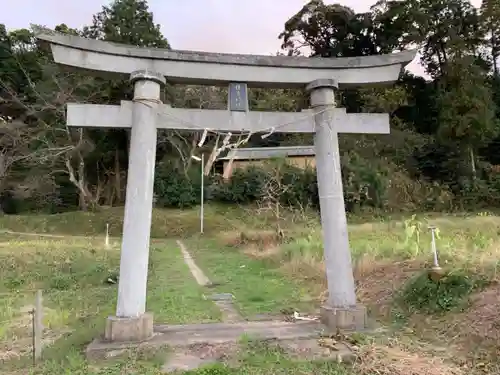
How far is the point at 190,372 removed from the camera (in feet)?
13.2

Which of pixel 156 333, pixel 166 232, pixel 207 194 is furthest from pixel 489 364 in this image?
pixel 207 194

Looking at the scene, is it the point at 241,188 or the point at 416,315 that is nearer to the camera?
the point at 416,315

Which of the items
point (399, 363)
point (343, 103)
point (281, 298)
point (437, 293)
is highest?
point (343, 103)

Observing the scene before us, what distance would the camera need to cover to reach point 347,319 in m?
5.41

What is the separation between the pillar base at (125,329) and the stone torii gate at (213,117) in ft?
0.04

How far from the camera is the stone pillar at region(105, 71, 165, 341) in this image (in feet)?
16.3

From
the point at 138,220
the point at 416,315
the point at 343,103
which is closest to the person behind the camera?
the point at 138,220

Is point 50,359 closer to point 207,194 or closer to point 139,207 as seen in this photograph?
point 139,207

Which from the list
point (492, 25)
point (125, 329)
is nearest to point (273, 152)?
point (492, 25)

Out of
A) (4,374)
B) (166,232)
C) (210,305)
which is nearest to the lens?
(4,374)

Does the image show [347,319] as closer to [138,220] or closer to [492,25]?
[138,220]

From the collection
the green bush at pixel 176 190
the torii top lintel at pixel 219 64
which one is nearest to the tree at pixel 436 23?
the green bush at pixel 176 190

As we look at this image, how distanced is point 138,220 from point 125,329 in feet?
4.15

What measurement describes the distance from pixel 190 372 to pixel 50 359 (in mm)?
1788
